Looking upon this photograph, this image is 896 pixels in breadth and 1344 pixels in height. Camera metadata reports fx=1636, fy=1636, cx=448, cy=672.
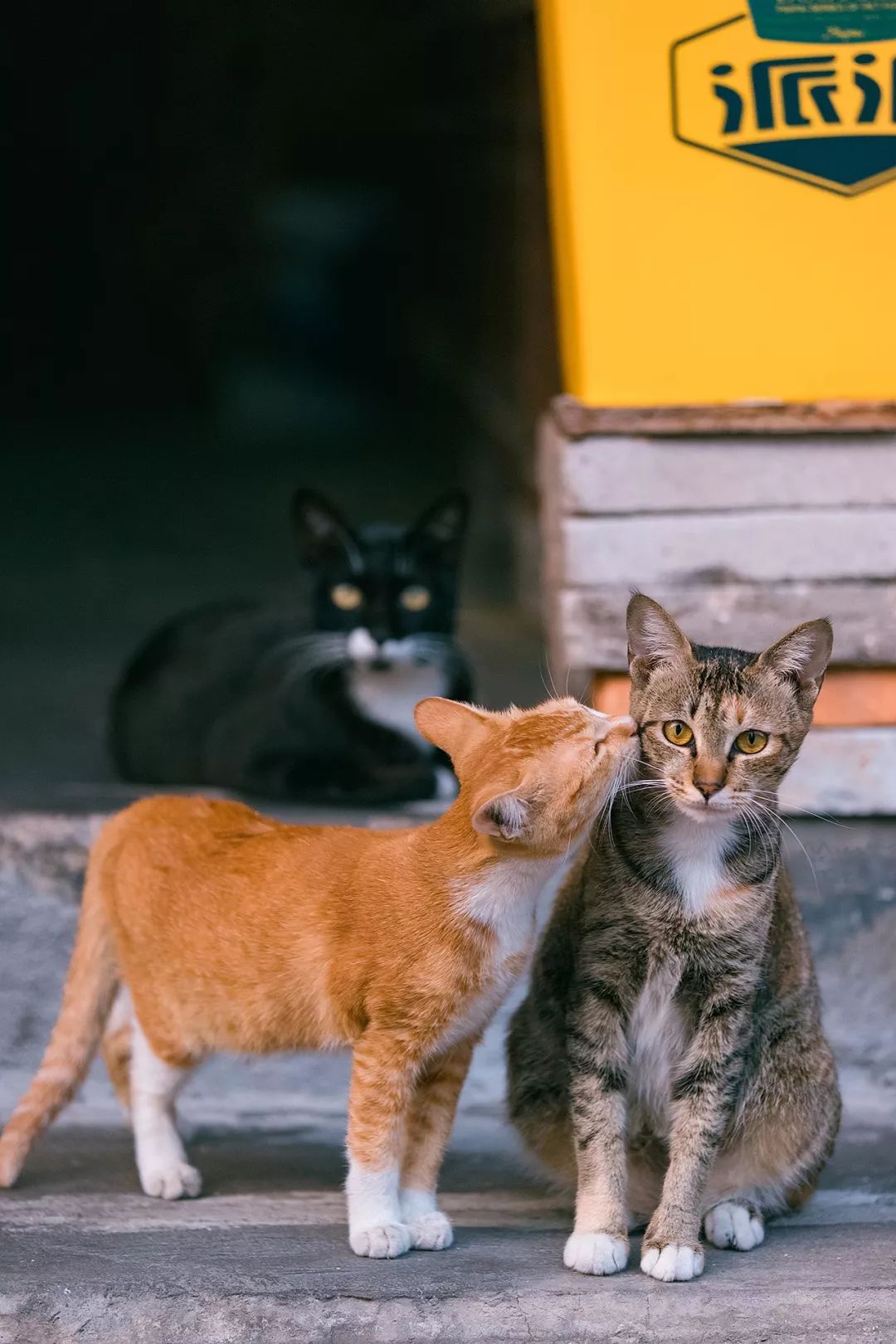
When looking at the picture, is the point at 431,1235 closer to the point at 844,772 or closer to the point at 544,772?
the point at 544,772

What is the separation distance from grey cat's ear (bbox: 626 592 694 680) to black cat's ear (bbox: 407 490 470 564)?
50.6 inches

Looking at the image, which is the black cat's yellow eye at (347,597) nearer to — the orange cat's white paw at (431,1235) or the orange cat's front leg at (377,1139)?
the orange cat's front leg at (377,1139)

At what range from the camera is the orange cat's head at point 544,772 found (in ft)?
7.52

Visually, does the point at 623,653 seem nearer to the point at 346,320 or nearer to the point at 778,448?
the point at 778,448

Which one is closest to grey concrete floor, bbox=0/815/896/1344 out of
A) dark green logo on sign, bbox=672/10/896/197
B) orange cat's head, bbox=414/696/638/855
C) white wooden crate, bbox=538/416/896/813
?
white wooden crate, bbox=538/416/896/813

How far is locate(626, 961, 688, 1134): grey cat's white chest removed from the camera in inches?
94.0

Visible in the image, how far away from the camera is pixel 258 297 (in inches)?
445

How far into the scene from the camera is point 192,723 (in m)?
3.84

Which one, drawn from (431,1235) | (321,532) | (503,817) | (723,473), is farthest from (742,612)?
(431,1235)

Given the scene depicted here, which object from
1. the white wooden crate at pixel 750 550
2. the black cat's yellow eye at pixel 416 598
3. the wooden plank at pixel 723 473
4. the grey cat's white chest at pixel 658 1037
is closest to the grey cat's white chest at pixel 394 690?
the black cat's yellow eye at pixel 416 598

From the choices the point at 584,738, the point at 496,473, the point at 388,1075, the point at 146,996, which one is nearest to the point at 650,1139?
the point at 388,1075

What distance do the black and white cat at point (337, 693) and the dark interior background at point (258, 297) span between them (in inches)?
54.6

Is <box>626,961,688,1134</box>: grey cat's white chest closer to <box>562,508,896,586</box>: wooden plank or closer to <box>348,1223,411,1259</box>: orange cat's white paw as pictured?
<box>348,1223,411,1259</box>: orange cat's white paw

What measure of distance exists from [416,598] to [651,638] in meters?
1.27
